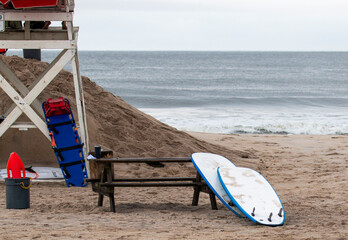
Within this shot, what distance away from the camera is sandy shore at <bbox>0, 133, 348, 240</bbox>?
16.9ft

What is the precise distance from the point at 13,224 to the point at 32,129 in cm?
382

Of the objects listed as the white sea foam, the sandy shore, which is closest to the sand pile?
the sandy shore

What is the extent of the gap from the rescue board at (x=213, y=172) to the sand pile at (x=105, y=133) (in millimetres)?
2811

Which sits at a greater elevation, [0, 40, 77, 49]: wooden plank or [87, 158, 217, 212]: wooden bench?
[0, 40, 77, 49]: wooden plank

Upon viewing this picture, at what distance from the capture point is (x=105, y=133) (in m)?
9.72

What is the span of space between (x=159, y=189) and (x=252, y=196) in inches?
87.9

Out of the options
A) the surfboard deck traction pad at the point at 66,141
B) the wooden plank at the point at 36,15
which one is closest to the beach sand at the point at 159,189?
the surfboard deck traction pad at the point at 66,141

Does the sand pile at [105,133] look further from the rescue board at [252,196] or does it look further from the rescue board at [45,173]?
the rescue board at [252,196]

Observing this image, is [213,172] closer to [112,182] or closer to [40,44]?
[112,182]

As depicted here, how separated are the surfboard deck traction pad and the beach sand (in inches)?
9.8

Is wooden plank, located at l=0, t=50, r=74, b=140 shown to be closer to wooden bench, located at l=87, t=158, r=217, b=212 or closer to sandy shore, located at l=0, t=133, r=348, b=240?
sandy shore, located at l=0, t=133, r=348, b=240

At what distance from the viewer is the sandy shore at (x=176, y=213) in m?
5.15

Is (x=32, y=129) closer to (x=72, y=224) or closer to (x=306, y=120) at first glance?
(x=72, y=224)

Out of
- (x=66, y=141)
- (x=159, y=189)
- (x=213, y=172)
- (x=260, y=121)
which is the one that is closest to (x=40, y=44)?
(x=66, y=141)
